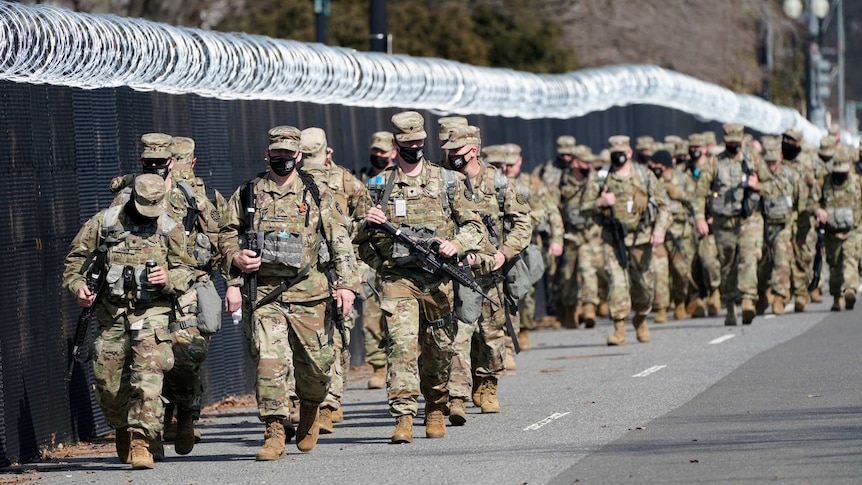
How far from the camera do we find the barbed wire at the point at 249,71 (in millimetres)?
12367

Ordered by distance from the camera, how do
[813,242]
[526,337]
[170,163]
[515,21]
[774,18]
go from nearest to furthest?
[170,163]
[526,337]
[813,242]
[515,21]
[774,18]

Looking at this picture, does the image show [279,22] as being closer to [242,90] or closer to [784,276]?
[784,276]

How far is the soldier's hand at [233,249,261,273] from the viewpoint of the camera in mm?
11094

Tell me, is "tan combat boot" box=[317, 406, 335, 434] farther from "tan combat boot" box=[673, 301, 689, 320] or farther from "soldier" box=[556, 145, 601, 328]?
"tan combat boot" box=[673, 301, 689, 320]

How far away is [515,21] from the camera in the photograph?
140ft

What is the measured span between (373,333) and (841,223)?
7216 millimetres

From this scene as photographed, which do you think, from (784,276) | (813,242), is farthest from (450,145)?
(813,242)

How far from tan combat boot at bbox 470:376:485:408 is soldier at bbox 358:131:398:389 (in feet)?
4.69

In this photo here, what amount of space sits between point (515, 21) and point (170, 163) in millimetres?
31310

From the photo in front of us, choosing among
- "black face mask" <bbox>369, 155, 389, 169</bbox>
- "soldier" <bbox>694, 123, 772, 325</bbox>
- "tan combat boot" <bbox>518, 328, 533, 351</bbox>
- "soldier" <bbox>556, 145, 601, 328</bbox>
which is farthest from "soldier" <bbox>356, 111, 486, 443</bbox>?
"soldier" <bbox>556, 145, 601, 328</bbox>

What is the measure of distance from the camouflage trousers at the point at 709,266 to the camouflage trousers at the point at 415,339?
32.7ft

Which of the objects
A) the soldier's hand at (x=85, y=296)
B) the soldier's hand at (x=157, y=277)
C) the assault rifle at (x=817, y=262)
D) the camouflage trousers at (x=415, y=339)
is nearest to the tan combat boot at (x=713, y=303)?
the assault rifle at (x=817, y=262)

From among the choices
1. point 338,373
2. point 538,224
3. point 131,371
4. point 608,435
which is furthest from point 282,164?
point 538,224

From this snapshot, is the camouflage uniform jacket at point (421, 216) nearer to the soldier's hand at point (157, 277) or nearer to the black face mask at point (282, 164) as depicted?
the black face mask at point (282, 164)
